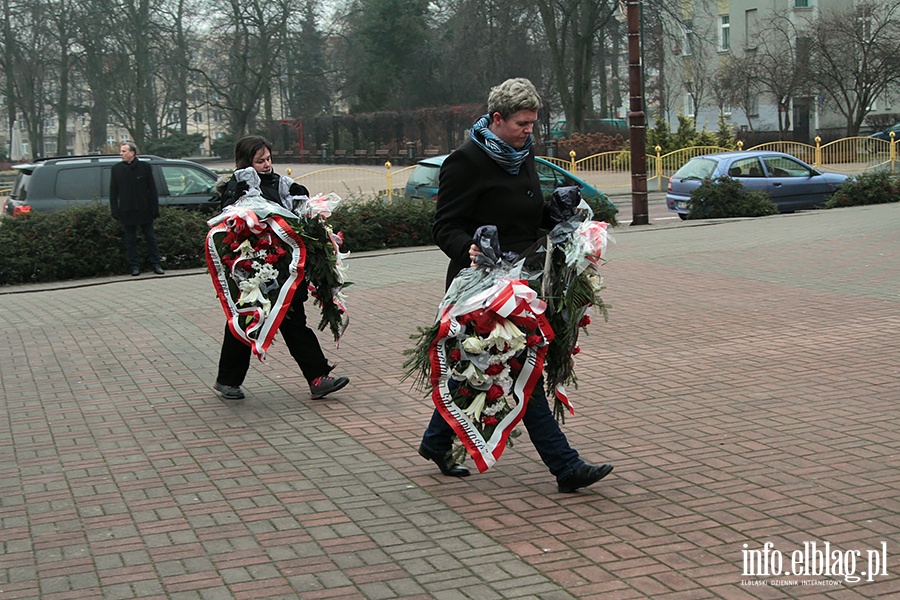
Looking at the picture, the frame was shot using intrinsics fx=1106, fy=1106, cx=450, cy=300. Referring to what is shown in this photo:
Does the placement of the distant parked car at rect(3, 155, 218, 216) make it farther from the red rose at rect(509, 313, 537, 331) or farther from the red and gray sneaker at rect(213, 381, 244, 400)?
the red rose at rect(509, 313, 537, 331)

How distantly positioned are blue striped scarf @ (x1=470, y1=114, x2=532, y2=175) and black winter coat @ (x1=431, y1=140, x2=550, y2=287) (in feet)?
0.13

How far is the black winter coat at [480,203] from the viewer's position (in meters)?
5.22

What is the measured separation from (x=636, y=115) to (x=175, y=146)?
53.0 m

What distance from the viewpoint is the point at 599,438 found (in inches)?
246

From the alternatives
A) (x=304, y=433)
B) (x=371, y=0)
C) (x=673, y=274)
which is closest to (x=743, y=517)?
(x=304, y=433)

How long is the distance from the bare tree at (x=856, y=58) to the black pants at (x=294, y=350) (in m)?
40.0

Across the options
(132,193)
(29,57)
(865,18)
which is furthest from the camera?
(29,57)

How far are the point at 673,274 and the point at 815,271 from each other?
153 centimetres

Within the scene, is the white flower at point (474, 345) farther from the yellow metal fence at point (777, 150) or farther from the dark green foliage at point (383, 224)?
the yellow metal fence at point (777, 150)

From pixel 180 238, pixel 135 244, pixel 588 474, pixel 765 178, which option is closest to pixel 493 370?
pixel 588 474

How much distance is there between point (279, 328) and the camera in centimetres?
736

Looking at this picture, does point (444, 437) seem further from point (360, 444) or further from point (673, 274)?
point (673, 274)


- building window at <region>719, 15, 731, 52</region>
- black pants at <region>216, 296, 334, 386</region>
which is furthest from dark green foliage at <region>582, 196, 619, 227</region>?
building window at <region>719, 15, 731, 52</region>

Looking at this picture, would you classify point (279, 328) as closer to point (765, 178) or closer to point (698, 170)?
point (698, 170)
